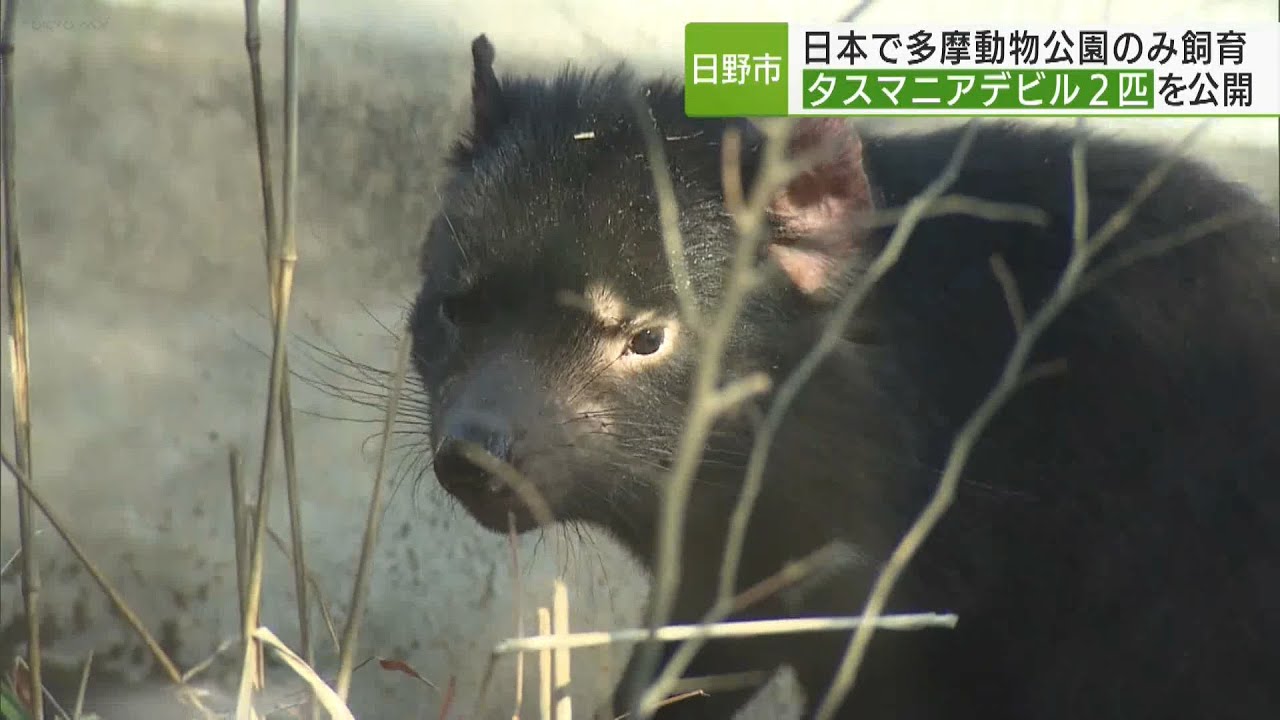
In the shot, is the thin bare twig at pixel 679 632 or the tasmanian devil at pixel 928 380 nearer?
the thin bare twig at pixel 679 632

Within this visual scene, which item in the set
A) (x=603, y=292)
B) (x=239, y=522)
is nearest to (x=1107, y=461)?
(x=603, y=292)

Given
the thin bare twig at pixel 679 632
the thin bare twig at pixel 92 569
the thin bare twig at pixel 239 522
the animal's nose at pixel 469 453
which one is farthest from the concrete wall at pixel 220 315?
the thin bare twig at pixel 679 632

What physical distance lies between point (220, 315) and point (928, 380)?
1.88 meters

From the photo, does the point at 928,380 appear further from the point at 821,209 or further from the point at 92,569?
the point at 92,569

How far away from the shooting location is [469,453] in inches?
80.6

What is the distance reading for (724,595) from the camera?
1369mm

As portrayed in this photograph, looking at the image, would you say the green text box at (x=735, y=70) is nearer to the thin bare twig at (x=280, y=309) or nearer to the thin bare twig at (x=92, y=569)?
the thin bare twig at (x=280, y=309)

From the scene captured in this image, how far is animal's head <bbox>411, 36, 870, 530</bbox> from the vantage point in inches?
90.5

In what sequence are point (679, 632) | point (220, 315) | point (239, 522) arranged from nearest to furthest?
1. point (679, 632)
2. point (239, 522)
3. point (220, 315)

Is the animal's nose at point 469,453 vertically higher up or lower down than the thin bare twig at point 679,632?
higher up

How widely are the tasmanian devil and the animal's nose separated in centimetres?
20

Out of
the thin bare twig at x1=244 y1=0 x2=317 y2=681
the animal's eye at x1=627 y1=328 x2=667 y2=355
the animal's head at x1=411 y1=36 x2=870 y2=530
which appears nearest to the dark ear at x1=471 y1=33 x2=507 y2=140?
the animal's head at x1=411 y1=36 x2=870 y2=530

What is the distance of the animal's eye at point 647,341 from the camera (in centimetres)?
238

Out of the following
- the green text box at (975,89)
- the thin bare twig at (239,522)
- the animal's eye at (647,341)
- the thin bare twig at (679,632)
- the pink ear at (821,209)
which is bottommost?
the thin bare twig at (679,632)
